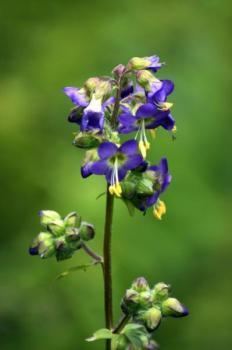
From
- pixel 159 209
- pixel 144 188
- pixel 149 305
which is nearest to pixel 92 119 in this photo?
pixel 144 188

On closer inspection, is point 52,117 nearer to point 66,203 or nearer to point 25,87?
point 25,87

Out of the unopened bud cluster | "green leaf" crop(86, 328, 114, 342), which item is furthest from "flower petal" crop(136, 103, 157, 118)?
"green leaf" crop(86, 328, 114, 342)

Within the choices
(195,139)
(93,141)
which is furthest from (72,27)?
(93,141)

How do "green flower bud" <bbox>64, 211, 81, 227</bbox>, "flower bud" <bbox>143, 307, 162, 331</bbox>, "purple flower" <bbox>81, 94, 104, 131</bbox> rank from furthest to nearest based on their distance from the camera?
1. "green flower bud" <bbox>64, 211, 81, 227</bbox>
2. "flower bud" <bbox>143, 307, 162, 331</bbox>
3. "purple flower" <bbox>81, 94, 104, 131</bbox>

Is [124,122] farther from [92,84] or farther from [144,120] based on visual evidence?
[92,84]

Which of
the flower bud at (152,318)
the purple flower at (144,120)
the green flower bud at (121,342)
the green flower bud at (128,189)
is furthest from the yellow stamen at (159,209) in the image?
the green flower bud at (121,342)

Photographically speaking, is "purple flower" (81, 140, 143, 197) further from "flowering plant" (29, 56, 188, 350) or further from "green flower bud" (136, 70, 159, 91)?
"green flower bud" (136, 70, 159, 91)
